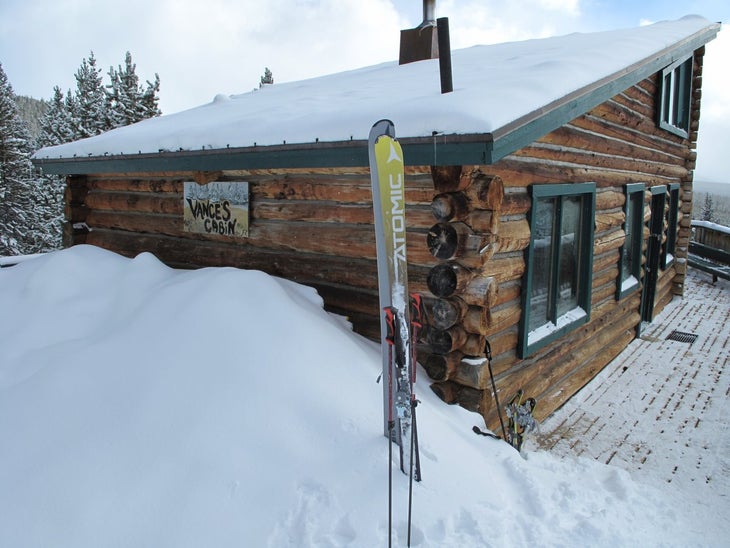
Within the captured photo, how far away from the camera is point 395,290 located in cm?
314

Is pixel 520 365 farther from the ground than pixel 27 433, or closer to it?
closer to it

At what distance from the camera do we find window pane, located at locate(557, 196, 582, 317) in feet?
19.1

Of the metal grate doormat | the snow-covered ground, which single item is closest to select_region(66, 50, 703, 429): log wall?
the snow-covered ground

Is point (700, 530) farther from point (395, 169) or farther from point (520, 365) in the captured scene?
point (395, 169)

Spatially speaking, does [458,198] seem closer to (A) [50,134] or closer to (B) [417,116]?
(B) [417,116]

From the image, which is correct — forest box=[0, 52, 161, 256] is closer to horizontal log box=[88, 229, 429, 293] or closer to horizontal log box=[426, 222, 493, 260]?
horizontal log box=[88, 229, 429, 293]

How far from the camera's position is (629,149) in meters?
7.42

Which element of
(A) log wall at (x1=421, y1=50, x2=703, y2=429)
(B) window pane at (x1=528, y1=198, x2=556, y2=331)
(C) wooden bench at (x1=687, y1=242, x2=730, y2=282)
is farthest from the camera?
(C) wooden bench at (x1=687, y1=242, x2=730, y2=282)

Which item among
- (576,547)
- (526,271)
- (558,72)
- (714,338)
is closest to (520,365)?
(526,271)

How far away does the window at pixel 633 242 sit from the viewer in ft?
25.4

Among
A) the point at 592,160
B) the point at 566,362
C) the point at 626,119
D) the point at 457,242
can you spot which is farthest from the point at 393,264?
the point at 626,119

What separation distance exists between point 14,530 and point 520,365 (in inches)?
162

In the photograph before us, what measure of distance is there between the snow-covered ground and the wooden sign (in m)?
1.30

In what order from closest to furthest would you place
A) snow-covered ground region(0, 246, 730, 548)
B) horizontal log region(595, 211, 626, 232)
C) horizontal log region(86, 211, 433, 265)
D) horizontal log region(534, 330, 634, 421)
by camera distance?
snow-covered ground region(0, 246, 730, 548), horizontal log region(86, 211, 433, 265), horizontal log region(534, 330, 634, 421), horizontal log region(595, 211, 626, 232)
